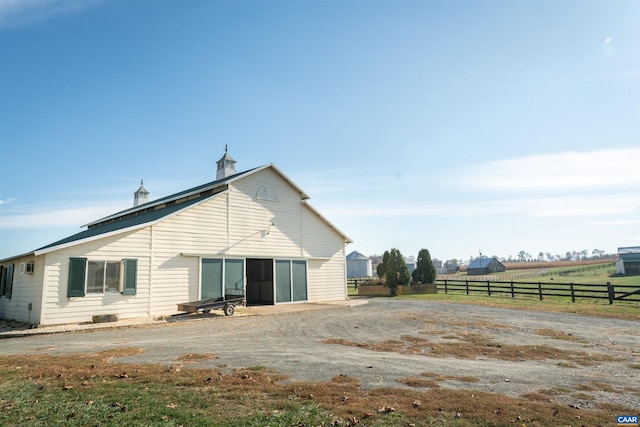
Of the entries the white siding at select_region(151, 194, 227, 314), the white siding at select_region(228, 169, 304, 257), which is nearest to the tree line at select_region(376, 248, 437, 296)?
the white siding at select_region(228, 169, 304, 257)

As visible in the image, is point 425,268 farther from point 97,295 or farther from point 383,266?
point 97,295

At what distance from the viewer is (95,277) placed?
1639cm

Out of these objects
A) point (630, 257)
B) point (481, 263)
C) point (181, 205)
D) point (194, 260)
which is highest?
point (181, 205)

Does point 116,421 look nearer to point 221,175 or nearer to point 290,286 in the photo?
point 290,286

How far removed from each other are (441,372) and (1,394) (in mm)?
7541

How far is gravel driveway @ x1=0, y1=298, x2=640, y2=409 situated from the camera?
7.11 m

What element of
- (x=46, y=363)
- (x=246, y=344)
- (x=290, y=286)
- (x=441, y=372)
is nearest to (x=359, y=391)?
(x=441, y=372)

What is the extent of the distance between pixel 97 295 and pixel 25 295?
3.27 meters

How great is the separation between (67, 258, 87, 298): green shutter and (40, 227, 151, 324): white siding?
0.63 ft

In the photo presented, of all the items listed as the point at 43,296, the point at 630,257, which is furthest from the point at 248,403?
the point at 630,257

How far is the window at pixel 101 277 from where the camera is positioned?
1573 centimetres

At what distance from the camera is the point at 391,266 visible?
→ 32562 millimetres

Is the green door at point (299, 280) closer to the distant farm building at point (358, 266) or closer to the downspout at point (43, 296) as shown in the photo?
the downspout at point (43, 296)

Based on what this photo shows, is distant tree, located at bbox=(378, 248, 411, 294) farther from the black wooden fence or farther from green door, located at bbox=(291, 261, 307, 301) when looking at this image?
green door, located at bbox=(291, 261, 307, 301)
